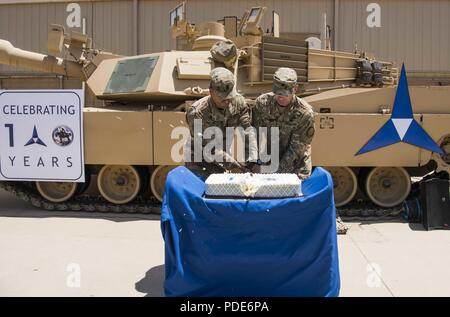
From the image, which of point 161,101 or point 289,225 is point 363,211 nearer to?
point 161,101

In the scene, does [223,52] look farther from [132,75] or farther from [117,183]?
[117,183]

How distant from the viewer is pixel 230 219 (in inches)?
138

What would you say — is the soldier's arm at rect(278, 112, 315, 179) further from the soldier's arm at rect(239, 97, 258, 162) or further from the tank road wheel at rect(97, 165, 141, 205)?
the tank road wheel at rect(97, 165, 141, 205)

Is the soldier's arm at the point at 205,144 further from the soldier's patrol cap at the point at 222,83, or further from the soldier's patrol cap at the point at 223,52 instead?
the soldier's patrol cap at the point at 223,52

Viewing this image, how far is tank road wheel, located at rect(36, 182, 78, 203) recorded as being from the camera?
8156 millimetres

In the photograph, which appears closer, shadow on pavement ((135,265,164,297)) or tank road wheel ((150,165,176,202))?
shadow on pavement ((135,265,164,297))

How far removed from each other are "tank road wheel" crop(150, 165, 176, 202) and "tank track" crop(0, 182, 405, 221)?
170 mm

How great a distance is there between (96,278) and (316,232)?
225cm

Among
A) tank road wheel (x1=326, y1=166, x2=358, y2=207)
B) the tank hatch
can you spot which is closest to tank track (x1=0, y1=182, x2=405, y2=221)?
tank road wheel (x1=326, y1=166, x2=358, y2=207)

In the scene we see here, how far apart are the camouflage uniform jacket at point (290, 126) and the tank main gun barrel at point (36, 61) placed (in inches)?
227

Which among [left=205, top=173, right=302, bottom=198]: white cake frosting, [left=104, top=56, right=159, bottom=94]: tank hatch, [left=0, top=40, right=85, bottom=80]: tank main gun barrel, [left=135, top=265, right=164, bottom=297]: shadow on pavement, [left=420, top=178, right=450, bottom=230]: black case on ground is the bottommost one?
[left=135, top=265, right=164, bottom=297]: shadow on pavement

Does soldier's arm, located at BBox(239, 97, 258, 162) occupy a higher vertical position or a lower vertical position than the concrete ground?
higher

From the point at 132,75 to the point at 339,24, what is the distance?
9923 mm
